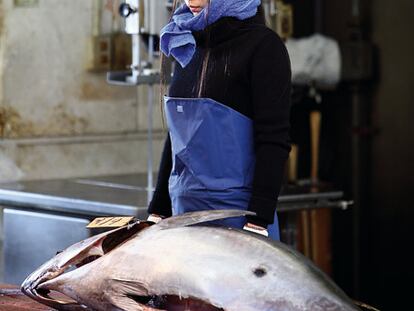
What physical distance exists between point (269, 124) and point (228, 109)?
0.13 metres

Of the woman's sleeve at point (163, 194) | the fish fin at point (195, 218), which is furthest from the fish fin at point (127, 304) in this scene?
the woman's sleeve at point (163, 194)

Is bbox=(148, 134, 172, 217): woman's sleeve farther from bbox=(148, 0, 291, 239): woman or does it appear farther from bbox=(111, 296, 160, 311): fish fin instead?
bbox=(111, 296, 160, 311): fish fin

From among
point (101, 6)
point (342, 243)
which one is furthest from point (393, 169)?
point (101, 6)

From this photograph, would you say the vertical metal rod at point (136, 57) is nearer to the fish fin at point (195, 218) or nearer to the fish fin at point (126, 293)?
the fish fin at point (195, 218)

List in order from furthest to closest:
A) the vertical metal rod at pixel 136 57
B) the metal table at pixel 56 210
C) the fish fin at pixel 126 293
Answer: the vertical metal rod at pixel 136 57
the metal table at pixel 56 210
the fish fin at pixel 126 293

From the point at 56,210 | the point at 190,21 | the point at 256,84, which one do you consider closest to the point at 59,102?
the point at 56,210

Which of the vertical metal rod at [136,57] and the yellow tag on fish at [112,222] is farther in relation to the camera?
the vertical metal rod at [136,57]

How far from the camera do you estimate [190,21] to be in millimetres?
2766

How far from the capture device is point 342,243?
5863 mm

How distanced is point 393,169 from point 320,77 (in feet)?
2.08

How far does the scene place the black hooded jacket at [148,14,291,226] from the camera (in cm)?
264

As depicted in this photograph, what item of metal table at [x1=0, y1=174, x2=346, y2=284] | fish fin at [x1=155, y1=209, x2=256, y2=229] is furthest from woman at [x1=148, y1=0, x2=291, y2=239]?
metal table at [x1=0, y1=174, x2=346, y2=284]

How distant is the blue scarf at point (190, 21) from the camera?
2746 mm

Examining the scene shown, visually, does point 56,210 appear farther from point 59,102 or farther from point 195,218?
point 195,218
